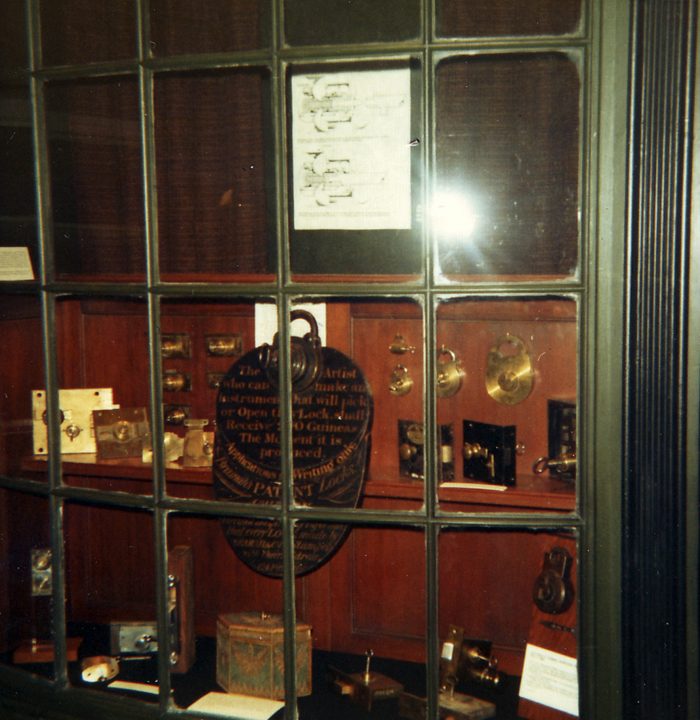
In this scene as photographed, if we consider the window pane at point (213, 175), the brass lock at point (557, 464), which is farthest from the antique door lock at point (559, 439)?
the window pane at point (213, 175)

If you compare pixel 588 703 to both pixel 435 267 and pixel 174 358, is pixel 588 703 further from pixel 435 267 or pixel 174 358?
pixel 174 358

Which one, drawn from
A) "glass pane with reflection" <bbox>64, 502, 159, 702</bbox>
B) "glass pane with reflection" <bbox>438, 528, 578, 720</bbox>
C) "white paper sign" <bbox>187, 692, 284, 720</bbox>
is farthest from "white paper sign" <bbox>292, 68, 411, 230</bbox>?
"glass pane with reflection" <bbox>64, 502, 159, 702</bbox>

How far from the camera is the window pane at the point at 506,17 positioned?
172cm

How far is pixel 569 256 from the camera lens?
1.74 meters

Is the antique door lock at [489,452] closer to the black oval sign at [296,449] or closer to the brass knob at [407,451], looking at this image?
the brass knob at [407,451]

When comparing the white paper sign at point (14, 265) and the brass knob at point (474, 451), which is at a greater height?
the white paper sign at point (14, 265)

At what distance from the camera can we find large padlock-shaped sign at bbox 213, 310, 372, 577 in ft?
6.53

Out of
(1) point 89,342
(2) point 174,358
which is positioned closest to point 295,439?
(2) point 174,358

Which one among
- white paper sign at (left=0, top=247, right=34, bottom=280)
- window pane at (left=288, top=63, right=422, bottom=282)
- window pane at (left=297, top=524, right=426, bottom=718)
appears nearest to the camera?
window pane at (left=288, top=63, right=422, bottom=282)

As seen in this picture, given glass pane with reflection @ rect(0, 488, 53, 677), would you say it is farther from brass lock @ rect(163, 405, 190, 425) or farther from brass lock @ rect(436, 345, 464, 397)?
brass lock @ rect(436, 345, 464, 397)

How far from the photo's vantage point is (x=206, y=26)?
2.04 metres

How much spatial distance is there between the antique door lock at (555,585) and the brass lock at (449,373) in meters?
0.43

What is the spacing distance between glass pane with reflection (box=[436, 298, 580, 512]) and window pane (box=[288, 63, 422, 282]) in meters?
0.33

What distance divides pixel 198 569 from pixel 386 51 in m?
1.45
